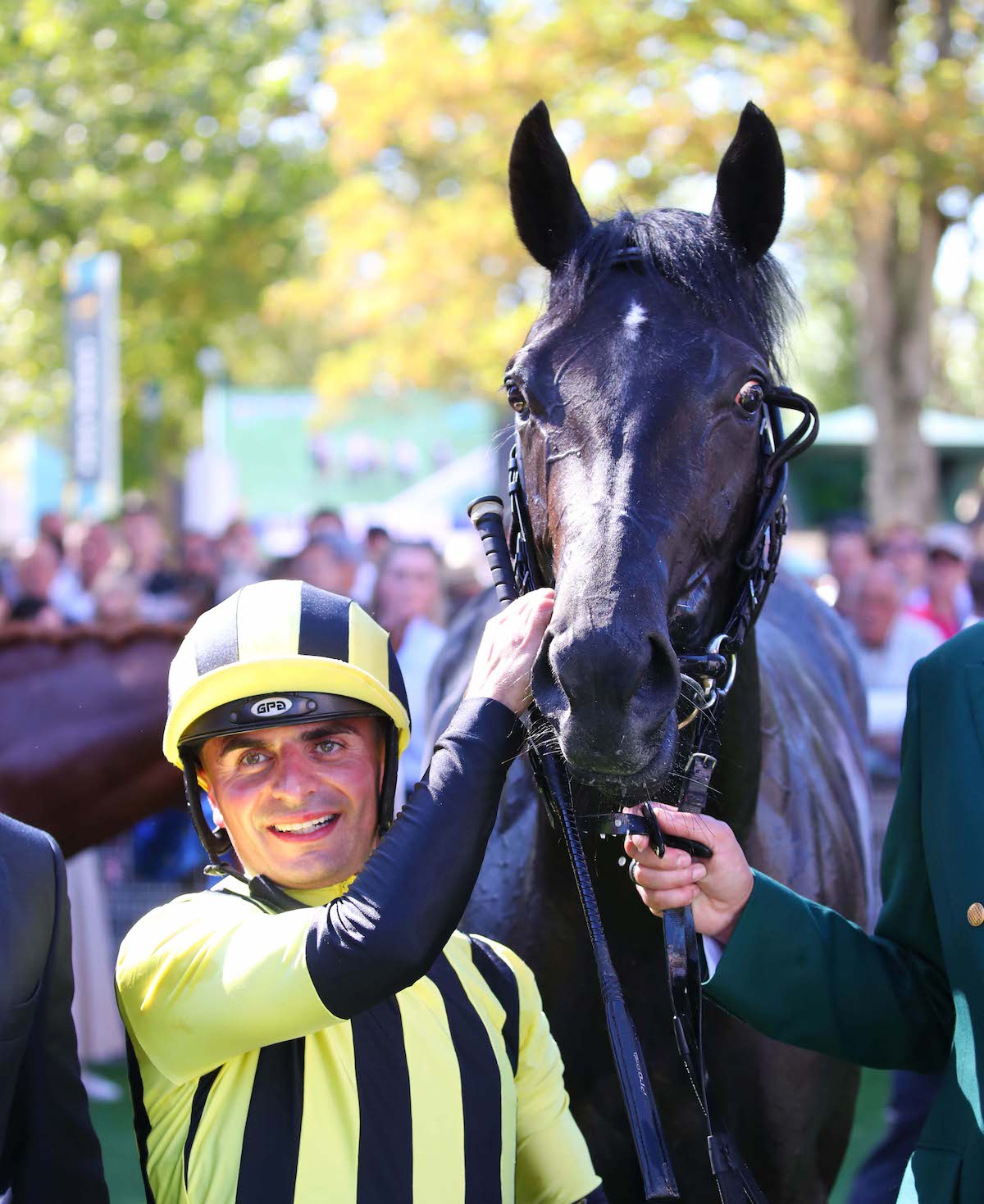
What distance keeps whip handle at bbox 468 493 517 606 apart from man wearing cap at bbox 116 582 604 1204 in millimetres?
270

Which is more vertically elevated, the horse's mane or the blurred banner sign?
the blurred banner sign

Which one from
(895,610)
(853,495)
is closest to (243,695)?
(895,610)

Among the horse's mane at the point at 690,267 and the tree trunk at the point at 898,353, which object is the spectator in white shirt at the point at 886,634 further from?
the tree trunk at the point at 898,353

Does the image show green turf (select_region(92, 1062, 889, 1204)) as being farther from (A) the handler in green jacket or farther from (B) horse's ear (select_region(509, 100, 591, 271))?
(B) horse's ear (select_region(509, 100, 591, 271))

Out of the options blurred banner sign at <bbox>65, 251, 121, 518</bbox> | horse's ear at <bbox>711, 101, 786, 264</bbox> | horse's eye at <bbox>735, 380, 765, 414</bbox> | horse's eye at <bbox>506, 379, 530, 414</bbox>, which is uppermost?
blurred banner sign at <bbox>65, 251, 121, 518</bbox>

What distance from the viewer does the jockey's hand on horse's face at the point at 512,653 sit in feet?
6.50

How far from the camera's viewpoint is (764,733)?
2.98 meters

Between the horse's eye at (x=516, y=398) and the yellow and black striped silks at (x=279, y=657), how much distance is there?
48cm

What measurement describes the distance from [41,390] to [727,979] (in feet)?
71.9

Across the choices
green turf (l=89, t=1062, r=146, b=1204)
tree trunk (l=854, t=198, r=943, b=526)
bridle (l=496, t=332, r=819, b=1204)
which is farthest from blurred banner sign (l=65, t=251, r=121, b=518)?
bridle (l=496, t=332, r=819, b=1204)

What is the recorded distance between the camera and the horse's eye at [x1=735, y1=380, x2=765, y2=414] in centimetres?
229

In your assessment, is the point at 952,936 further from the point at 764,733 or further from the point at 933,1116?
the point at 764,733

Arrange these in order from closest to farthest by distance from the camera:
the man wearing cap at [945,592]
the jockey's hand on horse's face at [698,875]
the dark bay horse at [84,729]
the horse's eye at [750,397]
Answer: the jockey's hand on horse's face at [698,875]
the horse's eye at [750,397]
the dark bay horse at [84,729]
the man wearing cap at [945,592]

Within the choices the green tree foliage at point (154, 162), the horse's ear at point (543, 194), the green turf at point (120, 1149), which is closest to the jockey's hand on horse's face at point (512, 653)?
the horse's ear at point (543, 194)
